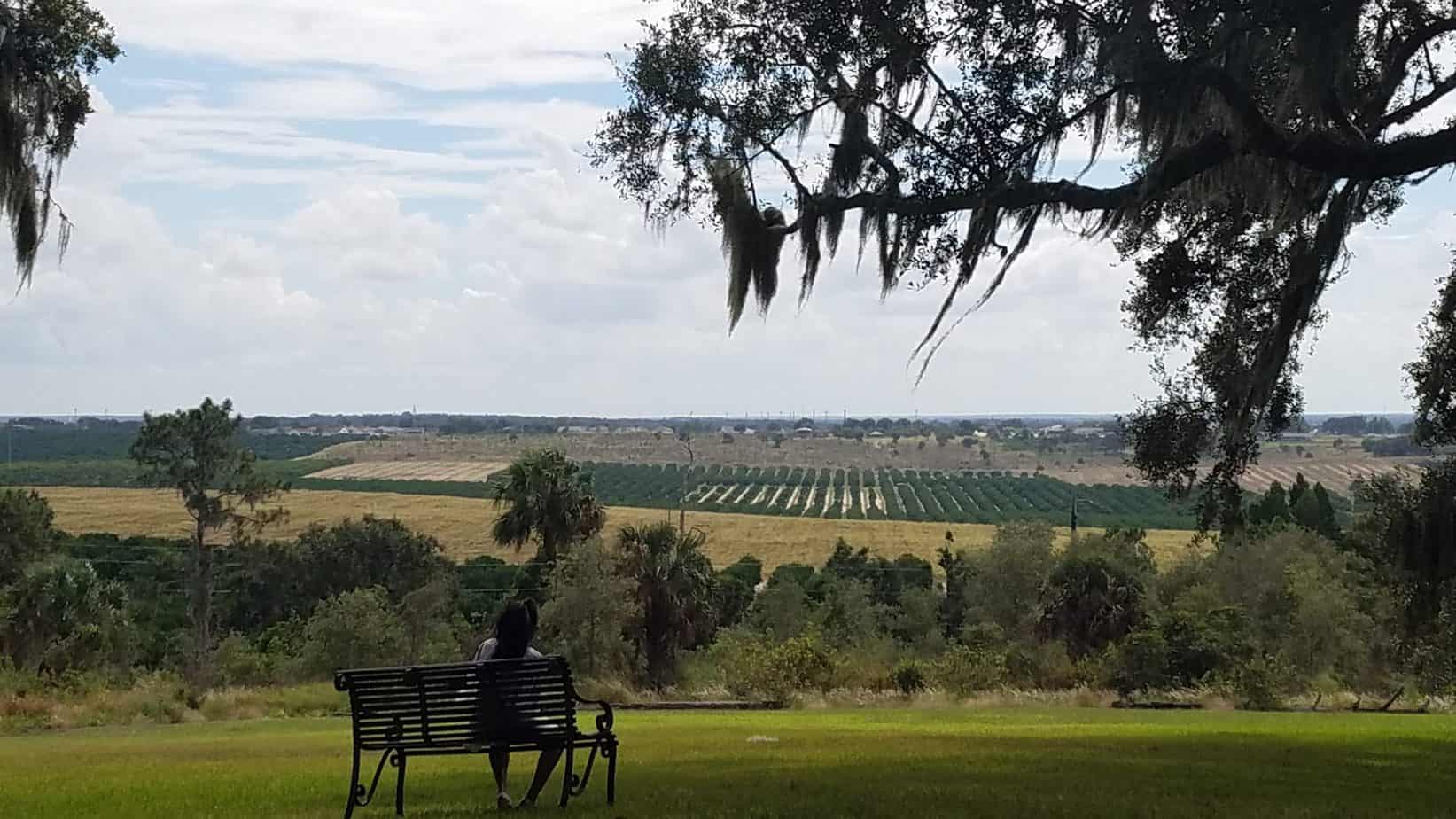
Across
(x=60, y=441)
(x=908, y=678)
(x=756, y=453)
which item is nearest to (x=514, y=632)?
(x=908, y=678)

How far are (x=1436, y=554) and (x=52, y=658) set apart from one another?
115 feet

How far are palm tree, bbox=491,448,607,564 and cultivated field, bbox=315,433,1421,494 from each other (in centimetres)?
7513

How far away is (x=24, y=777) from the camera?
10.2 metres

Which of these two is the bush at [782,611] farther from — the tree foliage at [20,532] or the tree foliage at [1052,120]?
the tree foliage at [1052,120]

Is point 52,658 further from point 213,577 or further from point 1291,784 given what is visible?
point 1291,784

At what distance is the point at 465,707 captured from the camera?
7.43 metres

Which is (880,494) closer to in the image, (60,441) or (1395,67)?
(60,441)

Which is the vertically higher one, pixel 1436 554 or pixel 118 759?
pixel 1436 554

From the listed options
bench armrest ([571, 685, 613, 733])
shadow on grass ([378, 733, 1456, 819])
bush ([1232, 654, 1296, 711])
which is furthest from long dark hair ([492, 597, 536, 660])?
bush ([1232, 654, 1296, 711])

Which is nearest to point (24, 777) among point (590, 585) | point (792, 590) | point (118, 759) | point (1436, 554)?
point (118, 759)

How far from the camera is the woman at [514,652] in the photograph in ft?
24.9

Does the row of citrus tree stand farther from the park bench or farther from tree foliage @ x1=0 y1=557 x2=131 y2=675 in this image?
the park bench

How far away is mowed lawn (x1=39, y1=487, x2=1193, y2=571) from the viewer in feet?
239

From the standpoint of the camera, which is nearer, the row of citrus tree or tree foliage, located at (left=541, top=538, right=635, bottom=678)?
tree foliage, located at (left=541, top=538, right=635, bottom=678)
